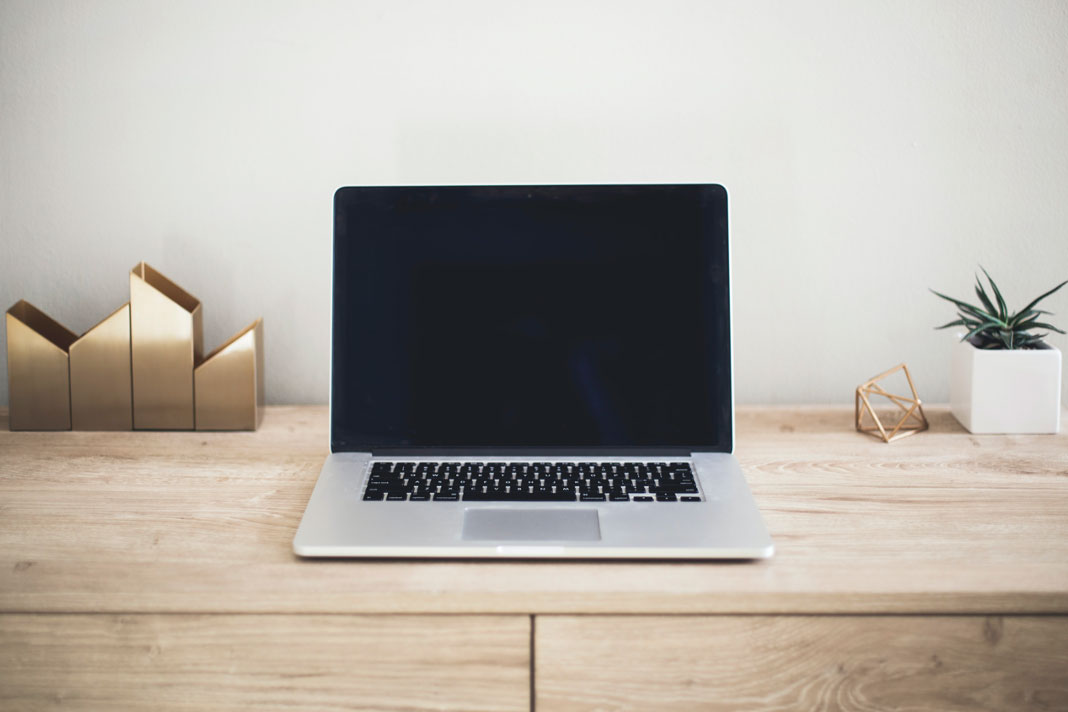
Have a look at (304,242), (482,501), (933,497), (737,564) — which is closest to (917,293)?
(933,497)

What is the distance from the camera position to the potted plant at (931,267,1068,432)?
101 cm

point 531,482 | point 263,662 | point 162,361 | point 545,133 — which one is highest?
point 545,133

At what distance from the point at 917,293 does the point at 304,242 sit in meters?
0.92

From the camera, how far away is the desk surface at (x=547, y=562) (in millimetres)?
666

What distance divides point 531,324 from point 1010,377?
0.64 m

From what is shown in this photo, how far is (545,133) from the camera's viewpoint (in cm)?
112

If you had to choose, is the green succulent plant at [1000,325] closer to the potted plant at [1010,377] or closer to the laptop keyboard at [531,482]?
the potted plant at [1010,377]

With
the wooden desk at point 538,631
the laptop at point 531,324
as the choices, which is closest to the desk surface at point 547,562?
the wooden desk at point 538,631

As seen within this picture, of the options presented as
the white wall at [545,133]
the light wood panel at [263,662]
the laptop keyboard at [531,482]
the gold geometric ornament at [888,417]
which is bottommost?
the light wood panel at [263,662]

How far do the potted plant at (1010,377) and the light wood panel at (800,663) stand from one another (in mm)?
421

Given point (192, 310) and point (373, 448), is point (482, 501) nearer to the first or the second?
point (373, 448)

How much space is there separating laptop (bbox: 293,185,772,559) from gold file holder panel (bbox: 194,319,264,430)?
0.18 m

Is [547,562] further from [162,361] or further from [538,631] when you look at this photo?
[162,361]

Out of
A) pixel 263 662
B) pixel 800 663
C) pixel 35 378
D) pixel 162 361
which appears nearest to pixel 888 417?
pixel 800 663
